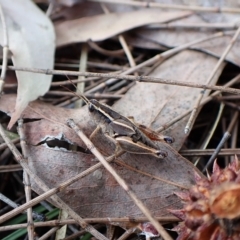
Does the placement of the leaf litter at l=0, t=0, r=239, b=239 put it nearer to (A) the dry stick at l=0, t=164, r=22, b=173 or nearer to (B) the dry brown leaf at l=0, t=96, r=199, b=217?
(B) the dry brown leaf at l=0, t=96, r=199, b=217

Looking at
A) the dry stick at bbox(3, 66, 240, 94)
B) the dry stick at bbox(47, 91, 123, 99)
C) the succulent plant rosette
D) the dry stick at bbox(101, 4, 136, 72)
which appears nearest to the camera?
the succulent plant rosette

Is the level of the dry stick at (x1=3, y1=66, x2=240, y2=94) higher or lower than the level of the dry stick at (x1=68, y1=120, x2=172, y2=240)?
higher

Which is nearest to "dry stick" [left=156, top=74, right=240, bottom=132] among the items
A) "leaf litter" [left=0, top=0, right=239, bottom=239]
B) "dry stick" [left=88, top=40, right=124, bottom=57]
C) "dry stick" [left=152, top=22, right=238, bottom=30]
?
"leaf litter" [left=0, top=0, right=239, bottom=239]

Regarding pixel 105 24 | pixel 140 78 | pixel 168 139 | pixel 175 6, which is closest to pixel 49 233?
pixel 168 139

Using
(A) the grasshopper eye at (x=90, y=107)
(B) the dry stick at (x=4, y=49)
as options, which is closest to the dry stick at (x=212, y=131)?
(A) the grasshopper eye at (x=90, y=107)

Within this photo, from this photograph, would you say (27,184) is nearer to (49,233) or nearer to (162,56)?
(49,233)

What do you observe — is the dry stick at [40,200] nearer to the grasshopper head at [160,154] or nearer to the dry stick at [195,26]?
the grasshopper head at [160,154]

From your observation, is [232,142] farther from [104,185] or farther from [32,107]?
[32,107]
